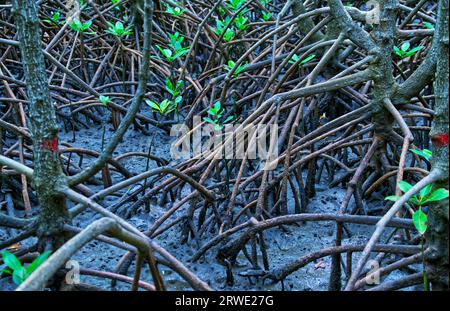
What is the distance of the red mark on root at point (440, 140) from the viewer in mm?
1558

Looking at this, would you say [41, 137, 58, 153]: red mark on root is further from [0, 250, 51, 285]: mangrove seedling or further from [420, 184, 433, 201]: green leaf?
[420, 184, 433, 201]: green leaf

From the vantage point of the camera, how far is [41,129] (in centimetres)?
183

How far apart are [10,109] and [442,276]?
259 centimetres

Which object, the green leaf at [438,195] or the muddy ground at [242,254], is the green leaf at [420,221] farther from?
the muddy ground at [242,254]

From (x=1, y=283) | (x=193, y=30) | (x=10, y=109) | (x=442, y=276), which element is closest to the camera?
(x=442, y=276)

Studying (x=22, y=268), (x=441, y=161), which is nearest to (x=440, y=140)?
(x=441, y=161)

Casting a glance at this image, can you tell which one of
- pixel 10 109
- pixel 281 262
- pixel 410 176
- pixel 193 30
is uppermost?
pixel 193 30

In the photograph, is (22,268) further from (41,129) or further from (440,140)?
(440,140)

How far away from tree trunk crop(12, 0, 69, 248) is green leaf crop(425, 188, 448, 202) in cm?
104

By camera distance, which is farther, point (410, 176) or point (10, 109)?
point (10, 109)

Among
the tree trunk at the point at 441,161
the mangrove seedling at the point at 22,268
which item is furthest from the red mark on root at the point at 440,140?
the mangrove seedling at the point at 22,268

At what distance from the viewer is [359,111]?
256cm
